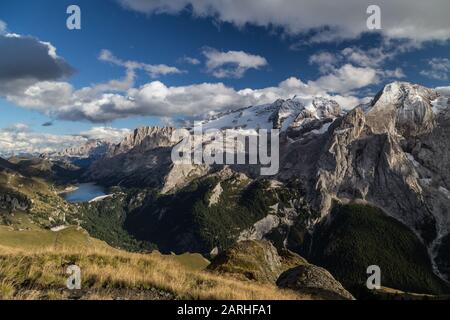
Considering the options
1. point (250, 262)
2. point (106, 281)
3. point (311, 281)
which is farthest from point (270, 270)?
point (106, 281)

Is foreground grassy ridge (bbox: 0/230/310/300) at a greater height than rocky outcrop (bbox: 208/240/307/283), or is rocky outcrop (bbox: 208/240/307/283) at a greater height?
foreground grassy ridge (bbox: 0/230/310/300)

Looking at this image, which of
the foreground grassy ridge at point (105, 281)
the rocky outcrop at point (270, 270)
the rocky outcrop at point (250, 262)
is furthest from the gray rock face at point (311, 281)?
the foreground grassy ridge at point (105, 281)

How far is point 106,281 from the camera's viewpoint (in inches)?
850

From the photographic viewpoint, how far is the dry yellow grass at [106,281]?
62.8ft

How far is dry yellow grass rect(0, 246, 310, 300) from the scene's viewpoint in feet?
62.8

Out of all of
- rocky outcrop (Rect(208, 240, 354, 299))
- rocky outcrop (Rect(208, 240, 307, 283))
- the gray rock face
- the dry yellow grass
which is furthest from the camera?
rocky outcrop (Rect(208, 240, 307, 283))

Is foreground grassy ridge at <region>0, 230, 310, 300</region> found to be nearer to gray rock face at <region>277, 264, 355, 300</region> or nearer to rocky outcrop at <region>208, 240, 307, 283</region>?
gray rock face at <region>277, 264, 355, 300</region>

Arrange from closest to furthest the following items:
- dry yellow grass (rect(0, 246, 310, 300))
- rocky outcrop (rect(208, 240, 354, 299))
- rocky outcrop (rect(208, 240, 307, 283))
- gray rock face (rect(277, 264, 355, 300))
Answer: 1. dry yellow grass (rect(0, 246, 310, 300))
2. gray rock face (rect(277, 264, 355, 300))
3. rocky outcrop (rect(208, 240, 354, 299))
4. rocky outcrop (rect(208, 240, 307, 283))

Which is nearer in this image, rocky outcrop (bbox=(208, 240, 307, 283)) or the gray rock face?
the gray rock face

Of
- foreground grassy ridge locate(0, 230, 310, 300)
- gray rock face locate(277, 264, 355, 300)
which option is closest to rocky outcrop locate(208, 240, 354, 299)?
gray rock face locate(277, 264, 355, 300)
